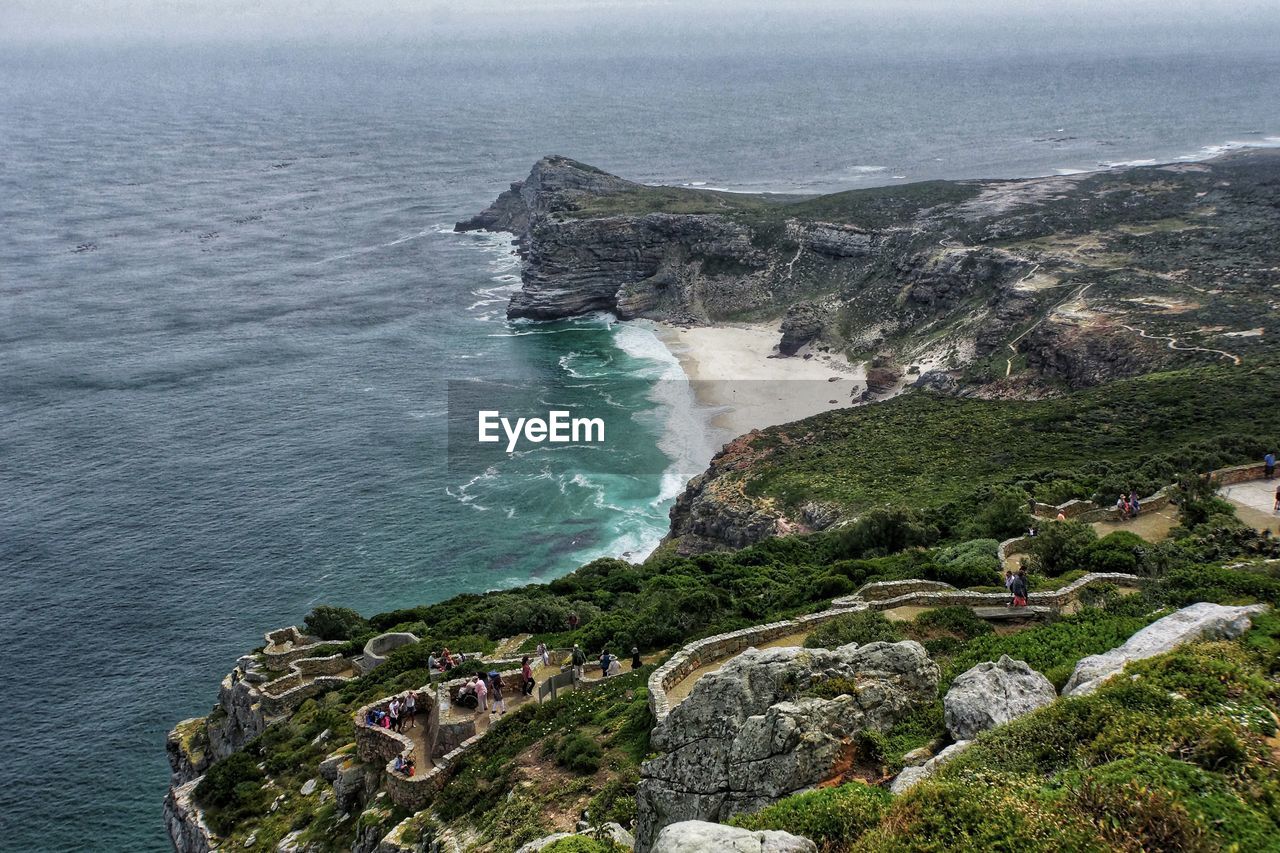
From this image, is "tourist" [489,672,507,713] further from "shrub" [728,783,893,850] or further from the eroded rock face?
"shrub" [728,783,893,850]

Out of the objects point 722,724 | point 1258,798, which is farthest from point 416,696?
point 1258,798

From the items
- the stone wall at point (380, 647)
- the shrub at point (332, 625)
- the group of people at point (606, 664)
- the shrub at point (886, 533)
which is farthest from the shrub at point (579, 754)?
the shrub at point (332, 625)

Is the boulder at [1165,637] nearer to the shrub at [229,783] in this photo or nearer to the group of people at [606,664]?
the group of people at [606,664]

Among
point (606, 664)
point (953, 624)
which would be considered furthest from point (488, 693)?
point (953, 624)

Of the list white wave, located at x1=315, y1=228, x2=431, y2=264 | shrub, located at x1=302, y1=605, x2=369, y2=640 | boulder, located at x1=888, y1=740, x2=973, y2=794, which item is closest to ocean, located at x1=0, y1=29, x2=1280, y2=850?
white wave, located at x1=315, y1=228, x2=431, y2=264

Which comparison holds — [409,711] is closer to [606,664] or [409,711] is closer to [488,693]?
[488,693]

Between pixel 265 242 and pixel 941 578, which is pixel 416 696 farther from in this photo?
pixel 265 242
